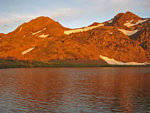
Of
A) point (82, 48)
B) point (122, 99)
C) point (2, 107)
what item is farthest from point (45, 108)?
point (82, 48)

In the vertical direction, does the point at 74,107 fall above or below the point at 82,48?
below

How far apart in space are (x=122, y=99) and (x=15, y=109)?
12.1 metres

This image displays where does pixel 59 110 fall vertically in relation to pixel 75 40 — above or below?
below

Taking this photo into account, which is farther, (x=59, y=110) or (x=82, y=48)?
(x=82, y=48)

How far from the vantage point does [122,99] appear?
85.1 feet

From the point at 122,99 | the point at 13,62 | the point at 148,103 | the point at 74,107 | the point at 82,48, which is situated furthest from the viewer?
the point at 82,48

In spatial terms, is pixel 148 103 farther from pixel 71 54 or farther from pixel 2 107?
pixel 71 54

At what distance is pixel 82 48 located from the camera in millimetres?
186375

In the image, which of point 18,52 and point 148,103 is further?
point 18,52

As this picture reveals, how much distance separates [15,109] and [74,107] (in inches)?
211

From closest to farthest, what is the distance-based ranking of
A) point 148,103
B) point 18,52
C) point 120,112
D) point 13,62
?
point 120,112 < point 148,103 < point 13,62 < point 18,52

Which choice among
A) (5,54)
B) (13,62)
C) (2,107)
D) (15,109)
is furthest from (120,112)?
(5,54)

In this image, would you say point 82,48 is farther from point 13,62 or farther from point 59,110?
point 59,110

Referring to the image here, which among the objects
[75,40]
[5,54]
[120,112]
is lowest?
[120,112]
